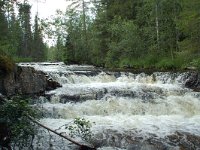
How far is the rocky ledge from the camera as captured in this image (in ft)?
41.1

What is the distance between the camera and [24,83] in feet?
45.2

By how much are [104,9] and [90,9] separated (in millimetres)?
3030

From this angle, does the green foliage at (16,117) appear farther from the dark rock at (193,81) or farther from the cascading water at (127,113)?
the dark rock at (193,81)

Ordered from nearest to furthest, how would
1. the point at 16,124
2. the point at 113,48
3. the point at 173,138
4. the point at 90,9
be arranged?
the point at 16,124
the point at 173,138
the point at 113,48
the point at 90,9

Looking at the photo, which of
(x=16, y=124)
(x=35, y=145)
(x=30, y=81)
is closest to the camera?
(x=16, y=124)

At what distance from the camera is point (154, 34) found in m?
28.9

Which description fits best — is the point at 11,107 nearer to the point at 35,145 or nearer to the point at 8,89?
the point at 35,145

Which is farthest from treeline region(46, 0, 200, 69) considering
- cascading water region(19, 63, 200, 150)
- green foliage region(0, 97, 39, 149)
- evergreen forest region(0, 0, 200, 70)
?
green foliage region(0, 97, 39, 149)

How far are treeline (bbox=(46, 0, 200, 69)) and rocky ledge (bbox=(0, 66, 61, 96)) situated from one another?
910cm

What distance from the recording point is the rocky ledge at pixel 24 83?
41.1 ft

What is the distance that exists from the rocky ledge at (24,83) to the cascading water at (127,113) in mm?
551

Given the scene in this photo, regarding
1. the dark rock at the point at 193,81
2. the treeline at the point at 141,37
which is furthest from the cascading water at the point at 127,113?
the treeline at the point at 141,37

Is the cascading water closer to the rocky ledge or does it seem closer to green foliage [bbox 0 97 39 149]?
the rocky ledge

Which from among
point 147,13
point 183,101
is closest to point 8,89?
point 183,101
